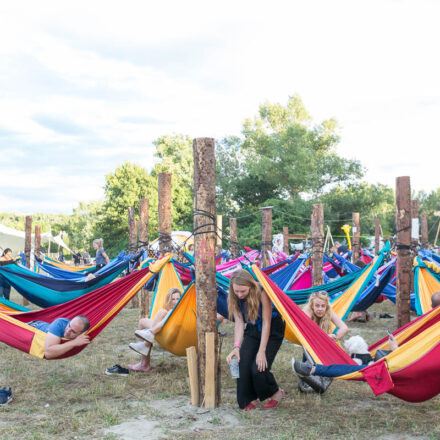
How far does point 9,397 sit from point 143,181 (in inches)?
885

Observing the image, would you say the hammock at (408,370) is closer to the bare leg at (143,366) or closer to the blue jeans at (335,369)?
the blue jeans at (335,369)

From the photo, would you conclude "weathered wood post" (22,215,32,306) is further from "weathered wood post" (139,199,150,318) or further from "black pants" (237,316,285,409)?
"black pants" (237,316,285,409)

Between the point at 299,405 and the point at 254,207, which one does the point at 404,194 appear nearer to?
the point at 299,405

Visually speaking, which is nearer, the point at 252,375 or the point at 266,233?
the point at 252,375

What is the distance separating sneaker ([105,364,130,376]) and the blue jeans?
207cm

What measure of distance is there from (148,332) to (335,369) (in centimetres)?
188

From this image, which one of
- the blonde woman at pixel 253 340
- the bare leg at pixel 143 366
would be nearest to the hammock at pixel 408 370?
the blonde woman at pixel 253 340

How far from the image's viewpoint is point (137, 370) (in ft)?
14.1

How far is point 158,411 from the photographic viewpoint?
3.22 m

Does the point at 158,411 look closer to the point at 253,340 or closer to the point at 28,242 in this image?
the point at 253,340

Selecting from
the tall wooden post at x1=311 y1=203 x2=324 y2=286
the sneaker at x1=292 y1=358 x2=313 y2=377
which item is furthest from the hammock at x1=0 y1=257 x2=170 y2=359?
the tall wooden post at x1=311 y1=203 x2=324 y2=286

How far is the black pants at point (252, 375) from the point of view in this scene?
322 centimetres

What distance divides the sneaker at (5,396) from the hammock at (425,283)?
394cm

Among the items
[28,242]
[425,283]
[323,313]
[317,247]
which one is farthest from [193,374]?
[28,242]
